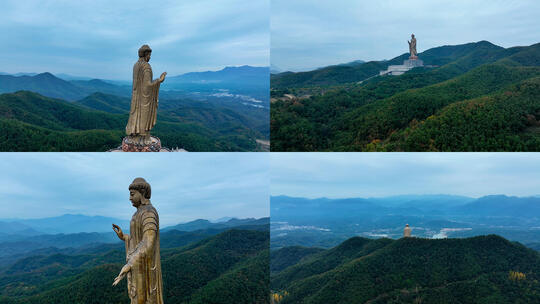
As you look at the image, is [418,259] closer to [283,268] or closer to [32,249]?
[283,268]

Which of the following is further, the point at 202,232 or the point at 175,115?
the point at 175,115

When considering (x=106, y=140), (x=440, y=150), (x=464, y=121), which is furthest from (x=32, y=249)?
(x=464, y=121)

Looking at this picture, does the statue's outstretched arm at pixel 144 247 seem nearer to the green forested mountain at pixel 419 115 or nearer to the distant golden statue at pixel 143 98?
the distant golden statue at pixel 143 98

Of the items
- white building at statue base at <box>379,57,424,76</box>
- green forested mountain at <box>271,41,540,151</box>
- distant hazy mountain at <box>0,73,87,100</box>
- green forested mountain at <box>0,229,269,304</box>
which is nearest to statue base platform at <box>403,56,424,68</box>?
white building at statue base at <box>379,57,424,76</box>

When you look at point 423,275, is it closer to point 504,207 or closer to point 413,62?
point 504,207

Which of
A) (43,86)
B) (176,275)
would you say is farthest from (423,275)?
(43,86)

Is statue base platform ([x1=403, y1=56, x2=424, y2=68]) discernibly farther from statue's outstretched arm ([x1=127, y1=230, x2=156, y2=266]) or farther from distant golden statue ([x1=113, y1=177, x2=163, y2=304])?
statue's outstretched arm ([x1=127, y1=230, x2=156, y2=266])
